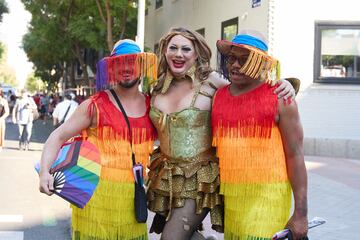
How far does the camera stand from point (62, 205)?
805cm

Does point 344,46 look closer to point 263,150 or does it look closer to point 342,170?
point 342,170

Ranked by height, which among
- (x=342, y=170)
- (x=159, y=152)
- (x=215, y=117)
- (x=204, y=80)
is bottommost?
(x=342, y=170)

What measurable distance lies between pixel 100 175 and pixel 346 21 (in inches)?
491

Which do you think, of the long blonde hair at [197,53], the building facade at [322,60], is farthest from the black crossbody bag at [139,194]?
the building facade at [322,60]

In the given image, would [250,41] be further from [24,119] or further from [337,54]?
[24,119]

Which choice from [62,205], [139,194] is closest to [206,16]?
[62,205]

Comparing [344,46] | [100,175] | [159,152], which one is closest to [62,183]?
[100,175]

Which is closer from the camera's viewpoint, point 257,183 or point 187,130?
point 257,183

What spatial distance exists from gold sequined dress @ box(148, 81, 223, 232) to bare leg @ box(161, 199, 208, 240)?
0.03m

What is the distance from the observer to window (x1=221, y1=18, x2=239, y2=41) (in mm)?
16328

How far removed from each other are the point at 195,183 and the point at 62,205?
504cm

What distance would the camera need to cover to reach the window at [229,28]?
1633cm

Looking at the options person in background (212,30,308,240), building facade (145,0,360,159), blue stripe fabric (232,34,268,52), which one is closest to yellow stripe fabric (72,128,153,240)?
person in background (212,30,308,240)

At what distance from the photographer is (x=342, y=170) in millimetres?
11945
